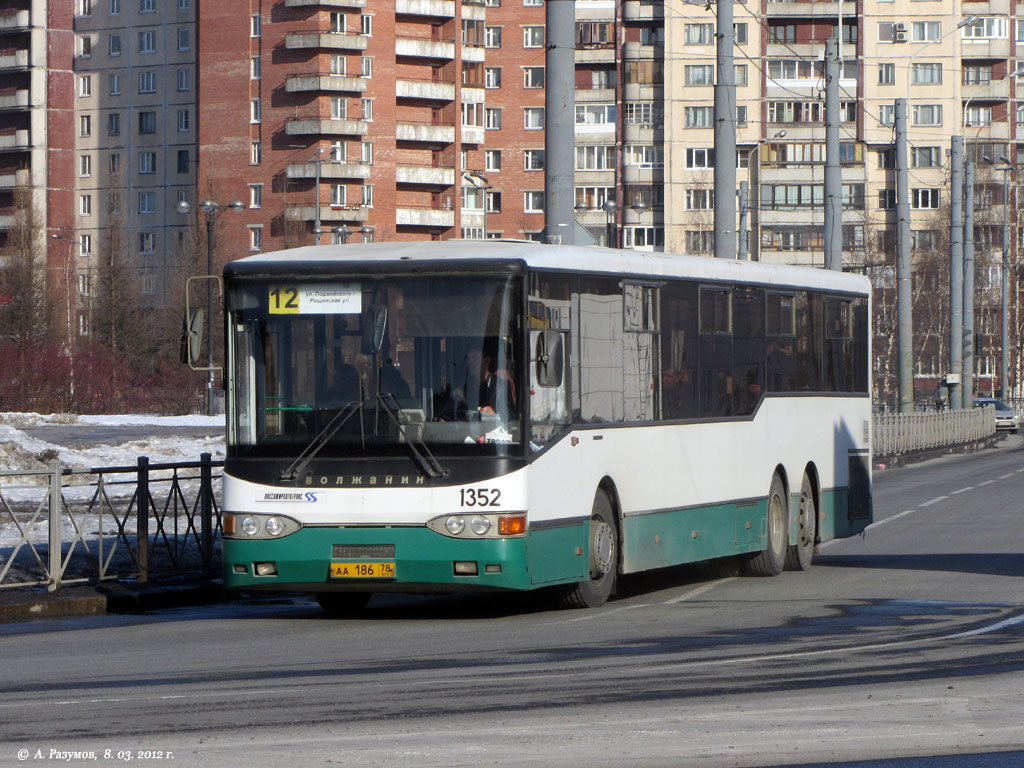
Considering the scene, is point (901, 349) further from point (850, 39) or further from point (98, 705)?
point (850, 39)

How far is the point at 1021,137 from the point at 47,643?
122 metres

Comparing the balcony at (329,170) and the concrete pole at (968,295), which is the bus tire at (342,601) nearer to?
the concrete pole at (968,295)

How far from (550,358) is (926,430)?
43426 mm

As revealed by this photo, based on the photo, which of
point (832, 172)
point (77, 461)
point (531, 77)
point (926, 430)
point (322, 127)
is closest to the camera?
point (77, 461)

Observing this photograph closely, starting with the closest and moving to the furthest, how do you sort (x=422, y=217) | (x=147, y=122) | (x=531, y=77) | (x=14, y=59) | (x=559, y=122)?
(x=559, y=122)
(x=422, y=217)
(x=147, y=122)
(x=14, y=59)
(x=531, y=77)

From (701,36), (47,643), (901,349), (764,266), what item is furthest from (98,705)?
(701,36)

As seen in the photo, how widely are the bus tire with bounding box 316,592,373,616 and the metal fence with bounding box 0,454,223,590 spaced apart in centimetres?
213

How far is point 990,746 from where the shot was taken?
28.1 ft

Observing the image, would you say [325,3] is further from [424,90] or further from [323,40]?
[424,90]

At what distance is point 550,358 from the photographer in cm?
1499

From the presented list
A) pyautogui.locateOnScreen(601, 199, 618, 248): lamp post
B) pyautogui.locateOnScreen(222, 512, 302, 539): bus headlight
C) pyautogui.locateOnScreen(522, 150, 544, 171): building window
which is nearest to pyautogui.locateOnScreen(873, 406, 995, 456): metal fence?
pyautogui.locateOnScreen(222, 512, 302, 539): bus headlight

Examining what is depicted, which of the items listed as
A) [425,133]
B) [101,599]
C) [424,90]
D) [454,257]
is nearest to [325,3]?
[424,90]

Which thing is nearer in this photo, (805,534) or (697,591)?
(697,591)

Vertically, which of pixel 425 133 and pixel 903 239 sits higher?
pixel 425 133
